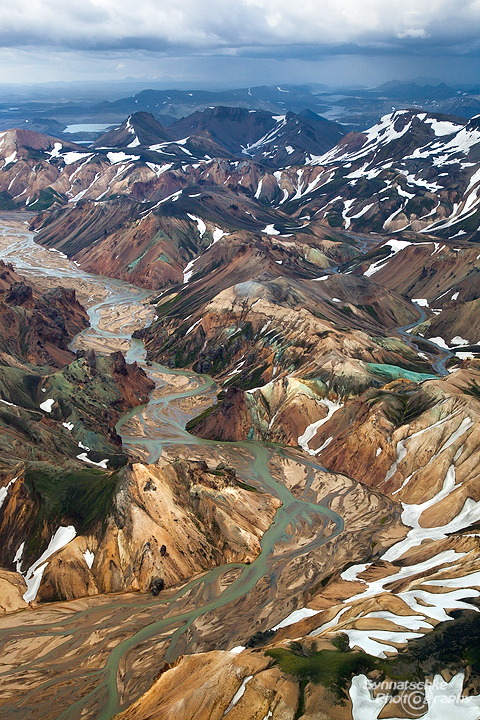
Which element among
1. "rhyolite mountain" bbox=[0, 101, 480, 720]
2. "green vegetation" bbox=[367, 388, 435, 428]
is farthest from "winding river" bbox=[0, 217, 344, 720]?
"green vegetation" bbox=[367, 388, 435, 428]

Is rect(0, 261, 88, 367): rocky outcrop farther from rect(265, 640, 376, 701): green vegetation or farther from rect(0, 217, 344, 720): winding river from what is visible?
rect(265, 640, 376, 701): green vegetation

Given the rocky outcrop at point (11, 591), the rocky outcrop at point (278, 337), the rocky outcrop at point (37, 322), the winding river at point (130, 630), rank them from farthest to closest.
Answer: the rocky outcrop at point (37, 322) < the rocky outcrop at point (278, 337) < the rocky outcrop at point (11, 591) < the winding river at point (130, 630)

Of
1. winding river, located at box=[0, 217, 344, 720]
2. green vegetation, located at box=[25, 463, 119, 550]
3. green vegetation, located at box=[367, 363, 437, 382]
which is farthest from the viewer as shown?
green vegetation, located at box=[367, 363, 437, 382]

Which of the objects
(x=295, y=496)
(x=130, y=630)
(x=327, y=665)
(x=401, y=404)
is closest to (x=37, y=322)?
(x=295, y=496)

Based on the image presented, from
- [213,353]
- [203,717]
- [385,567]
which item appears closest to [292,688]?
[203,717]

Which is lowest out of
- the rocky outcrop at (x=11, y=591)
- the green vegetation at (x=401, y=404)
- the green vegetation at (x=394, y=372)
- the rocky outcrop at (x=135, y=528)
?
the rocky outcrop at (x=11, y=591)

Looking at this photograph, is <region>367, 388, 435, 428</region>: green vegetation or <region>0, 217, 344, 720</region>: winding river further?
<region>367, 388, 435, 428</region>: green vegetation

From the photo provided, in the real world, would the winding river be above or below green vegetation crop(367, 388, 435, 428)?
below

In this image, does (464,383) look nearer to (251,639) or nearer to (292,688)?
Result: (251,639)

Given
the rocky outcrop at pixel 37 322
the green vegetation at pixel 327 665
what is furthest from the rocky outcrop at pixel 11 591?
the rocky outcrop at pixel 37 322

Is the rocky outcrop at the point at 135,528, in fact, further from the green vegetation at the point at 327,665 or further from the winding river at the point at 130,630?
the green vegetation at the point at 327,665

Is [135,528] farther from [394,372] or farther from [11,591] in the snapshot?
[394,372]
